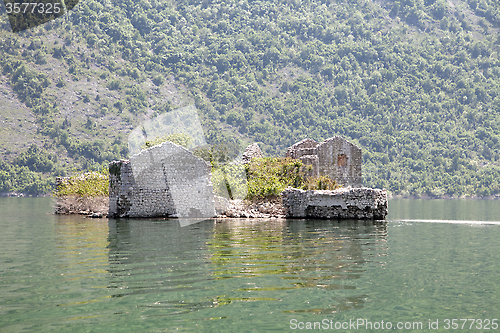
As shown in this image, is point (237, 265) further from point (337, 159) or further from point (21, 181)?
point (21, 181)

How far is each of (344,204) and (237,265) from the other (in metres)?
15.0

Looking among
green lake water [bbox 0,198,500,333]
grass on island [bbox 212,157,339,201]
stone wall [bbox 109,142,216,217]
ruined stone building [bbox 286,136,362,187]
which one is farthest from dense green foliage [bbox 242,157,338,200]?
green lake water [bbox 0,198,500,333]

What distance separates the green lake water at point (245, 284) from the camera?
23.5 feet

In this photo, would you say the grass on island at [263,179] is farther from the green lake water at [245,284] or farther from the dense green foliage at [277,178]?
the green lake water at [245,284]

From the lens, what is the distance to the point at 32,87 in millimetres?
113062

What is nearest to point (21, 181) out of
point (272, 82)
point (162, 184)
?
point (272, 82)

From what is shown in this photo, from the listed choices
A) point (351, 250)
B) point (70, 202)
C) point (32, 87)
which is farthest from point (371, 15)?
point (351, 250)

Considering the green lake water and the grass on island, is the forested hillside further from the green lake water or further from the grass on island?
the green lake water

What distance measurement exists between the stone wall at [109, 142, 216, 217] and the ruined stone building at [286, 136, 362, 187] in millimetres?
10676

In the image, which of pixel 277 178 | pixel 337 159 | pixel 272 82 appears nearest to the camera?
pixel 277 178

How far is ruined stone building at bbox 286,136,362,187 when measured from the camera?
116ft

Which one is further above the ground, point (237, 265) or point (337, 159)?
point (337, 159)

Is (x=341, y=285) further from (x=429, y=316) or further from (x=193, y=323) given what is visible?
(x=193, y=323)

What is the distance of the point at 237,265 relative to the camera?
11.3 meters
